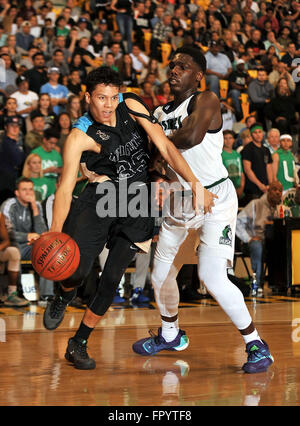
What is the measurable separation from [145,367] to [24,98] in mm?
7144

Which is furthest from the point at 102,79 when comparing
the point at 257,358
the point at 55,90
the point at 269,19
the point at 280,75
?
the point at 269,19

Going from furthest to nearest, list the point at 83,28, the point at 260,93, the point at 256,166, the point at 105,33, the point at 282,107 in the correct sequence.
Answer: the point at 105,33
the point at 83,28
the point at 260,93
the point at 282,107
the point at 256,166

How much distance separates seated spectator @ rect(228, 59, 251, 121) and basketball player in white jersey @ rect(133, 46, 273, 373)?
8.98 m

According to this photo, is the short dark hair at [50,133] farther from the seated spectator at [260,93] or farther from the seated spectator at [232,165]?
the seated spectator at [260,93]

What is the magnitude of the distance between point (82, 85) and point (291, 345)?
8.20 metres

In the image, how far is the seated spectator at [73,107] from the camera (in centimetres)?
1081

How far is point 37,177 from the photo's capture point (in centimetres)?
→ 921

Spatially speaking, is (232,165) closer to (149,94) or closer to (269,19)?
(149,94)

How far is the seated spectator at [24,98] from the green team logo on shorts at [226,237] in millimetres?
6865

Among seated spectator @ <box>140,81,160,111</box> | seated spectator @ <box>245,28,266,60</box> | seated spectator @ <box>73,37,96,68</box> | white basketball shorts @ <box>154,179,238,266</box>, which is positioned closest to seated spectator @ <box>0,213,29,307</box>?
white basketball shorts @ <box>154,179,238,266</box>

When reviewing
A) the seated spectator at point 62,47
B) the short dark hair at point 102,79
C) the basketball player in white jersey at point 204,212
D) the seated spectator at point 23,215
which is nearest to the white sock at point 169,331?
the basketball player in white jersey at point 204,212

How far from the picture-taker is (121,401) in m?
3.87

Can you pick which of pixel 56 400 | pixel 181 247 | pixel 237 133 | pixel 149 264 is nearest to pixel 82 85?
pixel 237 133

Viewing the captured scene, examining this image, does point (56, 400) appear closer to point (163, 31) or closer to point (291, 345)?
point (291, 345)
